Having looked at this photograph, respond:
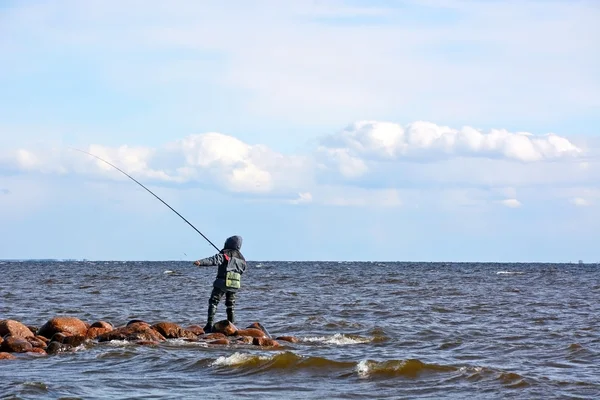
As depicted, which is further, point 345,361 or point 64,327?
point 64,327

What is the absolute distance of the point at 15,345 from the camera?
43.1 feet

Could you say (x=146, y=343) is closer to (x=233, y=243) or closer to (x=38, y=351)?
(x=38, y=351)

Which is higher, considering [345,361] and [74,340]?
[74,340]

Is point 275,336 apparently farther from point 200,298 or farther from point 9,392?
point 200,298

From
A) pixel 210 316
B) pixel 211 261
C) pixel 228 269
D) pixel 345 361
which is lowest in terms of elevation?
pixel 345 361

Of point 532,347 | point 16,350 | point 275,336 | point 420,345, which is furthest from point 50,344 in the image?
point 532,347

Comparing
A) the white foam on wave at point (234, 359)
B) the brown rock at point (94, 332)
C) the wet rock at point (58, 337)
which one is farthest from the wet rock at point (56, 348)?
the white foam on wave at point (234, 359)

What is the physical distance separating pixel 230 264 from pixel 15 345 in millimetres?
3934

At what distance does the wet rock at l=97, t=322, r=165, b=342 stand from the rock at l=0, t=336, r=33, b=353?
1386 millimetres

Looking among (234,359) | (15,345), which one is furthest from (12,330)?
(234,359)

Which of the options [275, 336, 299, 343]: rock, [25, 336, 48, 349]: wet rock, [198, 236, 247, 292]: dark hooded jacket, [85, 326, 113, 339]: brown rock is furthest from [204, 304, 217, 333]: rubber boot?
[25, 336, 48, 349]: wet rock

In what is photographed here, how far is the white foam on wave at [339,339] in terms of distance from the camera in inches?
596

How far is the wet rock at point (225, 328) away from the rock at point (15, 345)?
11.0 ft

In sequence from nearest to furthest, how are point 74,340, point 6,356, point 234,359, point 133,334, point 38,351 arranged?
1. point 234,359
2. point 6,356
3. point 38,351
4. point 74,340
5. point 133,334
